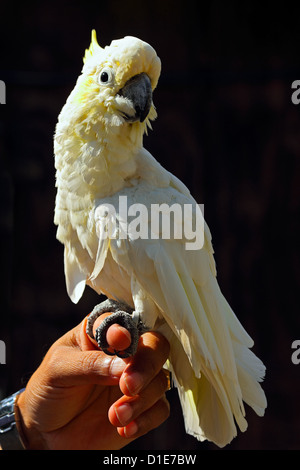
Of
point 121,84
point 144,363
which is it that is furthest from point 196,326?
point 121,84

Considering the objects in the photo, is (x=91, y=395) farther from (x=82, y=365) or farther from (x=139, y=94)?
(x=139, y=94)

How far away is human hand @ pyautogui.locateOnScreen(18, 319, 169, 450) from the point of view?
1.19 metres

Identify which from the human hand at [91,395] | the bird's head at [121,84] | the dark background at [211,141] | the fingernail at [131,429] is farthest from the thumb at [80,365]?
the dark background at [211,141]

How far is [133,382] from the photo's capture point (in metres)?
1.15

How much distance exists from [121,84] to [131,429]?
2.67ft

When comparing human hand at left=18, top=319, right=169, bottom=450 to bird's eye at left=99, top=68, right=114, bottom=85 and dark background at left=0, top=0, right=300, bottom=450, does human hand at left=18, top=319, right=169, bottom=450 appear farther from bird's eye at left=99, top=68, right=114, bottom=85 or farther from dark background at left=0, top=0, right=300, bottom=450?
dark background at left=0, top=0, right=300, bottom=450

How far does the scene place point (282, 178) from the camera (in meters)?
2.23

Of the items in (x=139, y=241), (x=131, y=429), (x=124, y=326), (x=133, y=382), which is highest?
(x=139, y=241)

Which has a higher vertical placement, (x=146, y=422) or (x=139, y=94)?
(x=139, y=94)

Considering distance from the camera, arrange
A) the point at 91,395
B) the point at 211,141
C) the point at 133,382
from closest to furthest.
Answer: the point at 133,382 → the point at 91,395 → the point at 211,141

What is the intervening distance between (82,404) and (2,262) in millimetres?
997

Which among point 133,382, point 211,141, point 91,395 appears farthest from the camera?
point 211,141

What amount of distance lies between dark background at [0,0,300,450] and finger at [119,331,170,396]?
3.32 feet

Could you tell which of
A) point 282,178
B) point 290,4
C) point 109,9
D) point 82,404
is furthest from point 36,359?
point 290,4
